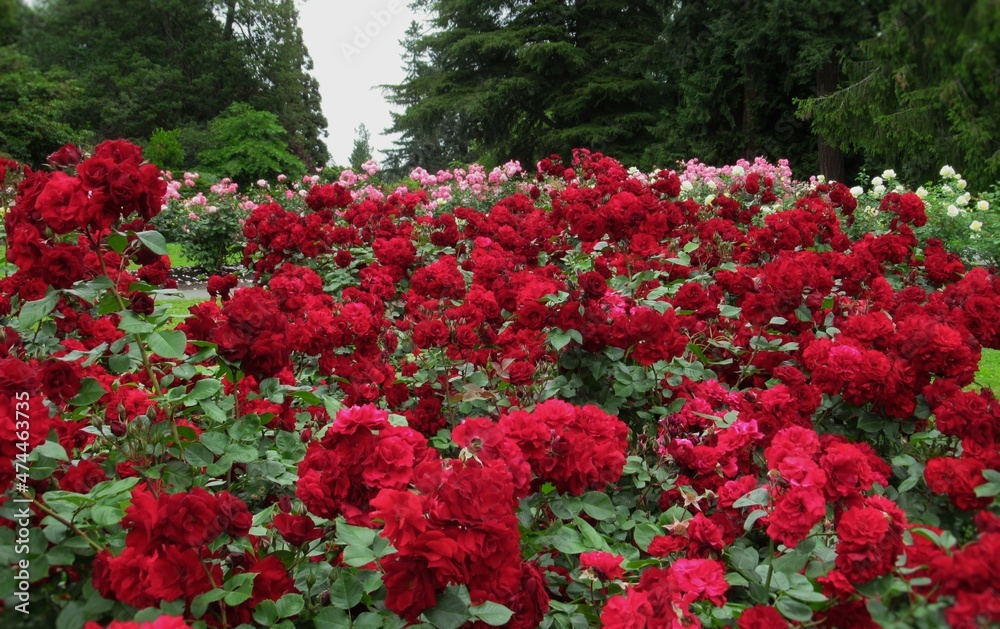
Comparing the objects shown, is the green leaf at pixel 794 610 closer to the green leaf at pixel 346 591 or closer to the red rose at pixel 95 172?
the green leaf at pixel 346 591

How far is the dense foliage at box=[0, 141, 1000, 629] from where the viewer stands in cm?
97

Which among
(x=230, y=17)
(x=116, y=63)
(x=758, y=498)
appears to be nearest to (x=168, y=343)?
(x=758, y=498)

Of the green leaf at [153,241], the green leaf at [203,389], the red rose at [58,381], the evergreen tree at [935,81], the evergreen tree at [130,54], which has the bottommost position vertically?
the green leaf at [203,389]

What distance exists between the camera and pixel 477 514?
36.0 inches

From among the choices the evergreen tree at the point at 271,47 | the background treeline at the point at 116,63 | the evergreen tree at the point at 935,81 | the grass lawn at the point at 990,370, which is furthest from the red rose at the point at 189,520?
the grass lawn at the point at 990,370

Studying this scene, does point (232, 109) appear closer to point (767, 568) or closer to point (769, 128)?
point (769, 128)

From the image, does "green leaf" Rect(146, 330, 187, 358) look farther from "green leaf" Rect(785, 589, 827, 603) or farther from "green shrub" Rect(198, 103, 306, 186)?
"green shrub" Rect(198, 103, 306, 186)

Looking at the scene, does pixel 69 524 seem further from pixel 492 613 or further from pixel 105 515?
pixel 492 613

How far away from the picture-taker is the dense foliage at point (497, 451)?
97cm

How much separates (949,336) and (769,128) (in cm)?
389

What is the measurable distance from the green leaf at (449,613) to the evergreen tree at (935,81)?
100 cm

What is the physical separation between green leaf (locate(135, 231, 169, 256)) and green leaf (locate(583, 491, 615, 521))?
3.34 ft

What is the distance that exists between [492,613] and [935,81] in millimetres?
996

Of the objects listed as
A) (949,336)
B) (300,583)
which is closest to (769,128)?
(949,336)
